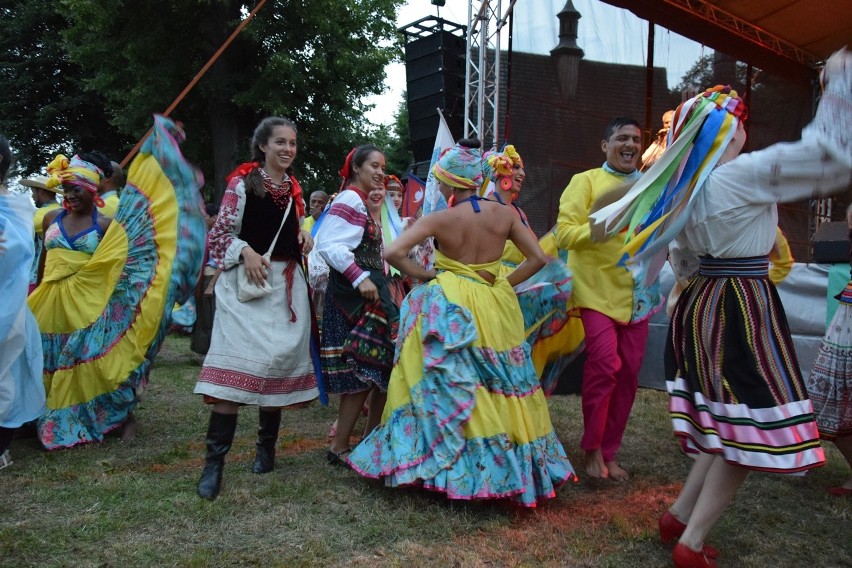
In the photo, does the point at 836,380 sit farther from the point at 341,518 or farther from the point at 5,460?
the point at 5,460

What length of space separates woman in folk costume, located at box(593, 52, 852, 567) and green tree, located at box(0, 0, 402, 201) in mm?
12585

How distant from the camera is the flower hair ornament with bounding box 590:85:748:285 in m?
2.79

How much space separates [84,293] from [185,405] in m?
1.44

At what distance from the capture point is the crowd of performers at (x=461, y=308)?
2.62 metres

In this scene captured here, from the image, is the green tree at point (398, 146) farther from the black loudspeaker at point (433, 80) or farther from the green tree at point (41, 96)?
the black loudspeaker at point (433, 80)

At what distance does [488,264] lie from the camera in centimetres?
351

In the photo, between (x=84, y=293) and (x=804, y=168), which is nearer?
(x=804, y=168)

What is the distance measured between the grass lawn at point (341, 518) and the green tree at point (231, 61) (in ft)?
37.0

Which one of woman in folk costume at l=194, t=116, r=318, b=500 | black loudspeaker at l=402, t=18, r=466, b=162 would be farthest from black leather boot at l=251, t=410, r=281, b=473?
black loudspeaker at l=402, t=18, r=466, b=162

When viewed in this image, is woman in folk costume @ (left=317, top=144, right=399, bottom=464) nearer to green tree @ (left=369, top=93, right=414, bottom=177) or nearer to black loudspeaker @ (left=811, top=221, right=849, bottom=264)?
black loudspeaker @ (left=811, top=221, right=849, bottom=264)

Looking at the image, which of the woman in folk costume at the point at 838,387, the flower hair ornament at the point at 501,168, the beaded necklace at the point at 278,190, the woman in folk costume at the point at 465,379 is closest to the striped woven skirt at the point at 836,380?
the woman in folk costume at the point at 838,387

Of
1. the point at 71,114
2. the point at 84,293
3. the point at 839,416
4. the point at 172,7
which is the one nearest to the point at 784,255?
the point at 839,416

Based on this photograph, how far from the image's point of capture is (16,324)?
3.59m

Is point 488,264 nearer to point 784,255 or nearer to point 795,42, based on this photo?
point 784,255
